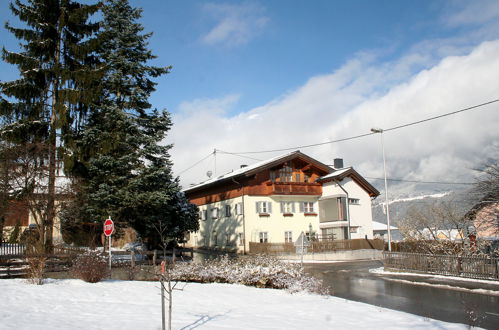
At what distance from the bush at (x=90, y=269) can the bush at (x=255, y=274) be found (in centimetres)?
274

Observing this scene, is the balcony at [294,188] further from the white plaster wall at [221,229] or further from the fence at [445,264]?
the fence at [445,264]

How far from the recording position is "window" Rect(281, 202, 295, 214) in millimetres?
43681

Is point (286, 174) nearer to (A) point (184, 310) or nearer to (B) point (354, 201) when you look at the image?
(B) point (354, 201)

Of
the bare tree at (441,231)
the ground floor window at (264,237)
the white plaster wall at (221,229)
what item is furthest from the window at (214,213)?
the bare tree at (441,231)

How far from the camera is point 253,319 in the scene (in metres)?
11.0

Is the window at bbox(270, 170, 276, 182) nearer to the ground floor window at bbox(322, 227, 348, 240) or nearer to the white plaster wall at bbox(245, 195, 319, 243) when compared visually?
the white plaster wall at bbox(245, 195, 319, 243)

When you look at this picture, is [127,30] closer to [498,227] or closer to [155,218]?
[155,218]

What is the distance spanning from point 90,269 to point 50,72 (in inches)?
515

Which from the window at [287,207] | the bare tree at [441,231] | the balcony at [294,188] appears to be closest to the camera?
the bare tree at [441,231]

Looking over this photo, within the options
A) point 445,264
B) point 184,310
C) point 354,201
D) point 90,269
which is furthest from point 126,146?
point 354,201

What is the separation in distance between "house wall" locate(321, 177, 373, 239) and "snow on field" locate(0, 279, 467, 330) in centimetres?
2943

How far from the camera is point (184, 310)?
12.1 metres

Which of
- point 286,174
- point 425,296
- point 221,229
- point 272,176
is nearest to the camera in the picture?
point 425,296

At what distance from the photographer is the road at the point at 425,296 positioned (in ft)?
41.2
